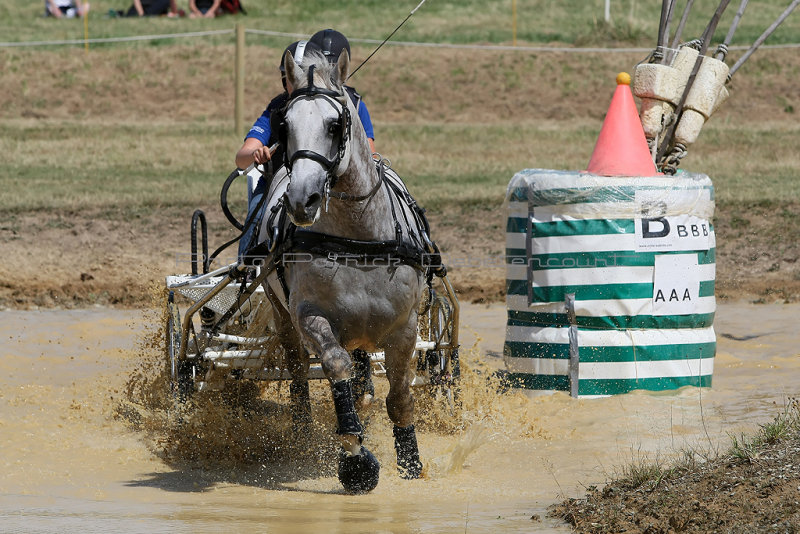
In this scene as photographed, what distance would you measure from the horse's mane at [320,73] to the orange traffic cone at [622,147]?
279cm

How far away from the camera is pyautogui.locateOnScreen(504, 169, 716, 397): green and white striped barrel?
7.38 m

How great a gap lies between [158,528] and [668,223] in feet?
13.1

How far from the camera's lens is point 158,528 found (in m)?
4.81

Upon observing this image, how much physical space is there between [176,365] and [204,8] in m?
28.1

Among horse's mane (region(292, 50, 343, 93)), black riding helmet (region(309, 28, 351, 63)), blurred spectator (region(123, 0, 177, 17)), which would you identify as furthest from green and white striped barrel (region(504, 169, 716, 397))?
blurred spectator (region(123, 0, 177, 17))

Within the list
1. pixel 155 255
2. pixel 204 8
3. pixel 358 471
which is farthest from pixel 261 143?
pixel 204 8

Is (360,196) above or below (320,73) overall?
below

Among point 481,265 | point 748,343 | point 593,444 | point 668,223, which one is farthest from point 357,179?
point 481,265

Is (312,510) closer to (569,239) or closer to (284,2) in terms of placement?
(569,239)

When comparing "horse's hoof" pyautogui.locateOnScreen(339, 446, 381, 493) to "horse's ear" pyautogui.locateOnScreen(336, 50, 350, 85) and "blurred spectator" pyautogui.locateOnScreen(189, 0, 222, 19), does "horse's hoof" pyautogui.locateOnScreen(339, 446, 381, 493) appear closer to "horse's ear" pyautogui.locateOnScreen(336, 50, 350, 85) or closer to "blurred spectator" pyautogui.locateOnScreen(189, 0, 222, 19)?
A: "horse's ear" pyautogui.locateOnScreen(336, 50, 350, 85)

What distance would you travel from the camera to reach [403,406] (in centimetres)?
622

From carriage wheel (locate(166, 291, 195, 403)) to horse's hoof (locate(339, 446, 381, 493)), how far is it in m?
1.63

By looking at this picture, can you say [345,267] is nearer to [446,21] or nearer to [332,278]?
[332,278]

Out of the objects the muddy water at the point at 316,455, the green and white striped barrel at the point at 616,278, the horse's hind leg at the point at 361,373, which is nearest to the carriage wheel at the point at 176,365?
the muddy water at the point at 316,455
